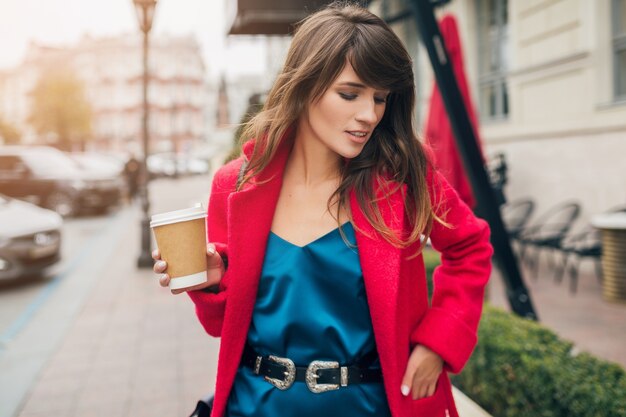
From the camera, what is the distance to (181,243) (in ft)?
5.10

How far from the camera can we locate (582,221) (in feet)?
25.8

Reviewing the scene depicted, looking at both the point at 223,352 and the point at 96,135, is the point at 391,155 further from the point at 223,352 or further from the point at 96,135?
the point at 96,135

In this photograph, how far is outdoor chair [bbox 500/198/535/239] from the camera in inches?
316

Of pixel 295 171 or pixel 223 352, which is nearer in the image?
pixel 223 352

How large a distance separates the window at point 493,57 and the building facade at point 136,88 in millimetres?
66947

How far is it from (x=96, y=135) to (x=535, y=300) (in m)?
81.8

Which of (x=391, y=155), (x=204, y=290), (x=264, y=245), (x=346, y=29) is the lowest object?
(x=204, y=290)

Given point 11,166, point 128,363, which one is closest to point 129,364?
point 128,363

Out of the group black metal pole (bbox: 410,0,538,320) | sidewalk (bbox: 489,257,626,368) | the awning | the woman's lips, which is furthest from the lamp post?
the woman's lips

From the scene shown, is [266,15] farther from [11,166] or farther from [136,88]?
[136,88]

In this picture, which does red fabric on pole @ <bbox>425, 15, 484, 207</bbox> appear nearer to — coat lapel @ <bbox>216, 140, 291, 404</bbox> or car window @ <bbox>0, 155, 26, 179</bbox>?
coat lapel @ <bbox>216, 140, 291, 404</bbox>

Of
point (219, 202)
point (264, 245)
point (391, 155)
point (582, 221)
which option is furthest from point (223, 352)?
point (582, 221)

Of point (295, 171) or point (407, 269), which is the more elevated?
point (295, 171)

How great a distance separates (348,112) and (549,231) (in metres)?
7.02
